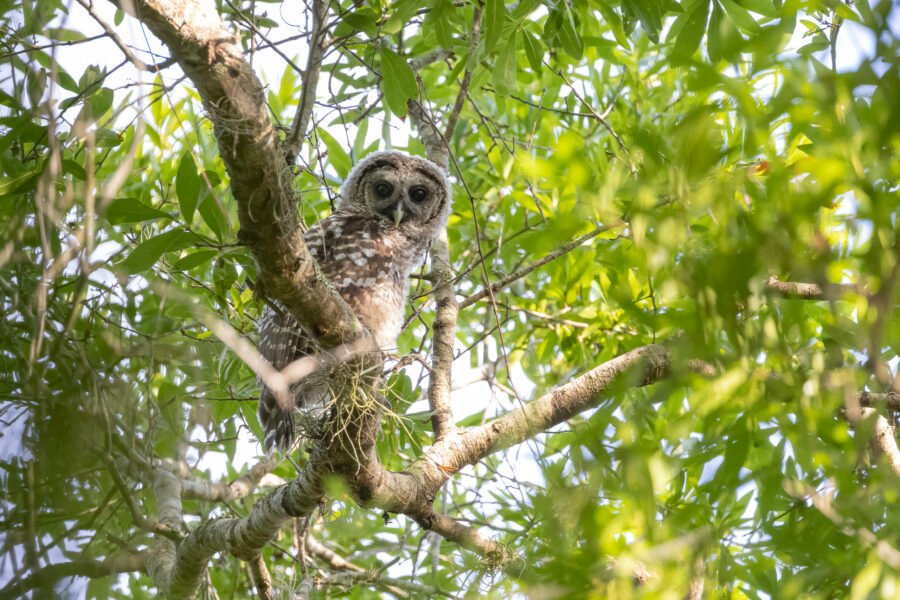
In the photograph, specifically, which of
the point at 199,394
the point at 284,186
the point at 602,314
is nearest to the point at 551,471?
the point at 284,186

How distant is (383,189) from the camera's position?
4363mm

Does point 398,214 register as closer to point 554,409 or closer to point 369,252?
point 369,252

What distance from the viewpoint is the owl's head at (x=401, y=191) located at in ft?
14.1

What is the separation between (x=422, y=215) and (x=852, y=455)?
3.37 metres

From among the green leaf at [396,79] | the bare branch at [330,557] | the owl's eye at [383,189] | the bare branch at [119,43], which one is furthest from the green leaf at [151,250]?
the owl's eye at [383,189]

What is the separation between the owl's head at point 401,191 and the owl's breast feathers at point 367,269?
14.3 inches

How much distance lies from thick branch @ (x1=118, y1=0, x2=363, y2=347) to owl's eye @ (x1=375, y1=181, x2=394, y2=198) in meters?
2.45

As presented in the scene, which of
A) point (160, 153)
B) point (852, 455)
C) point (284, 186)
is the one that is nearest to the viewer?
point (852, 455)

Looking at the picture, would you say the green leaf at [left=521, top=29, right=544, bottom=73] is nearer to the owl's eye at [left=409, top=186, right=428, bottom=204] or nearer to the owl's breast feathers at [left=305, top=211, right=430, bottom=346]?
the owl's breast feathers at [left=305, top=211, right=430, bottom=346]

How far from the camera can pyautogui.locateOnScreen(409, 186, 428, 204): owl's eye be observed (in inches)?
171

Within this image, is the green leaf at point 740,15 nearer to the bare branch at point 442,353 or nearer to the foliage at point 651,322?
the foliage at point 651,322

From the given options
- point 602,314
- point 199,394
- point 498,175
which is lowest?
point 199,394

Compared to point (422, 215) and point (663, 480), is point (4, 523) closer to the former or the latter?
point (663, 480)

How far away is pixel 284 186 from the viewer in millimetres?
1757
